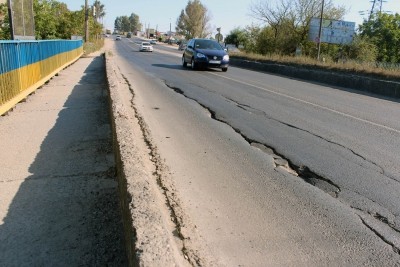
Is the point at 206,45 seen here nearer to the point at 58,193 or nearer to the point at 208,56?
the point at 208,56

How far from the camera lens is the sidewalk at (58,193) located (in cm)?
289

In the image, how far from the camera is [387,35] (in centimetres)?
5228

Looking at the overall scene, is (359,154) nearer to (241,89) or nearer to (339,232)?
(339,232)

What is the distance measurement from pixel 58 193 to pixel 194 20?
110m

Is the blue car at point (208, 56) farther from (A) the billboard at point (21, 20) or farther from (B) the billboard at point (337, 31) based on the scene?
(B) the billboard at point (337, 31)

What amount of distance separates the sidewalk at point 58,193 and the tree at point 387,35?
1991 inches

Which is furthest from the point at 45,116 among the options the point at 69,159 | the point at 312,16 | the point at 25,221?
the point at 312,16

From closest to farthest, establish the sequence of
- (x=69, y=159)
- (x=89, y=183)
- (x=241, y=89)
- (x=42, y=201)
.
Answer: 1. (x=42, y=201)
2. (x=89, y=183)
3. (x=69, y=159)
4. (x=241, y=89)

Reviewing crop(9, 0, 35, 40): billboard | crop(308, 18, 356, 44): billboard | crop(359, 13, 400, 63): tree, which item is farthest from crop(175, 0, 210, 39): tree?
crop(9, 0, 35, 40): billboard

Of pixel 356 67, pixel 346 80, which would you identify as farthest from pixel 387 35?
pixel 346 80

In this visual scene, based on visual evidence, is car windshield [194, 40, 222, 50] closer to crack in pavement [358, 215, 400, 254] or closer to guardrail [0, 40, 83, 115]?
guardrail [0, 40, 83, 115]

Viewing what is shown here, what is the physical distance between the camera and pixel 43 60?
42.7 ft

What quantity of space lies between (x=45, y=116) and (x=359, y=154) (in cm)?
602

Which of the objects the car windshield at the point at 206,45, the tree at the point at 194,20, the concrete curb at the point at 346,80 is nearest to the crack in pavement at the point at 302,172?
the concrete curb at the point at 346,80
